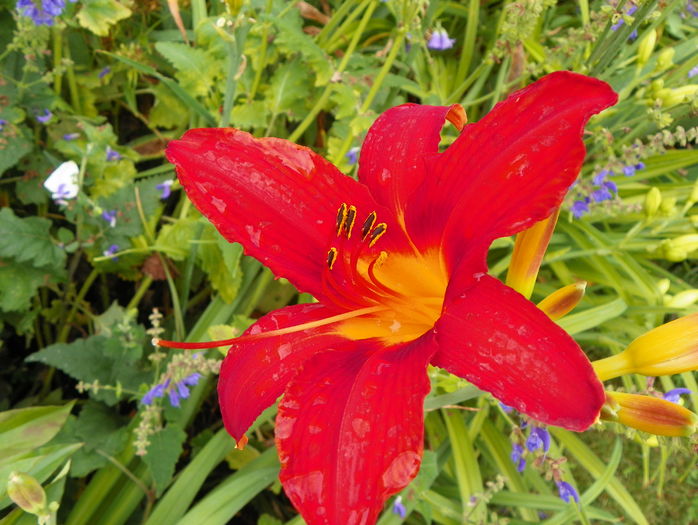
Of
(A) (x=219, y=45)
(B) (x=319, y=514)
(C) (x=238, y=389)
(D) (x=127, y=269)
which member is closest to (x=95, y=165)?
(D) (x=127, y=269)

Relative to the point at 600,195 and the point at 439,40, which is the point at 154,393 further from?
the point at 439,40

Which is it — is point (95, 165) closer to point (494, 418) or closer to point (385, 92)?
point (385, 92)

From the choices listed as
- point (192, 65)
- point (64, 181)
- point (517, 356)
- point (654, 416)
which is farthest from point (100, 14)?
point (654, 416)

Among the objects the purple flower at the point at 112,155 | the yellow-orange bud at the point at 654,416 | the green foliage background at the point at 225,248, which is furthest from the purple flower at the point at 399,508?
the purple flower at the point at 112,155

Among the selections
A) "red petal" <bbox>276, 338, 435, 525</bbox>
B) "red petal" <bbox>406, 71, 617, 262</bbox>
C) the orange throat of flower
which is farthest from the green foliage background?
"red petal" <bbox>406, 71, 617, 262</bbox>

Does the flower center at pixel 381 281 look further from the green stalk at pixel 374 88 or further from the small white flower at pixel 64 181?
the small white flower at pixel 64 181
